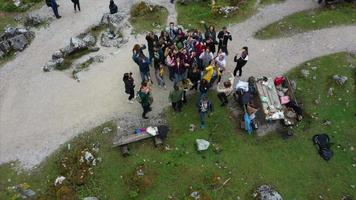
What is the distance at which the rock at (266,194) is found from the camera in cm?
1991

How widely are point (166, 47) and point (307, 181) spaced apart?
9.67 meters

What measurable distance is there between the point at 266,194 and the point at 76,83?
1216 centimetres

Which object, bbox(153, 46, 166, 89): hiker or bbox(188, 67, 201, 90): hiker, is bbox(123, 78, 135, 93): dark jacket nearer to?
bbox(153, 46, 166, 89): hiker

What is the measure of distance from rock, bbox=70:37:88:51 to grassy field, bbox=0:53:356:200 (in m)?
6.66

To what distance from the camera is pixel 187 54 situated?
23.3 metres

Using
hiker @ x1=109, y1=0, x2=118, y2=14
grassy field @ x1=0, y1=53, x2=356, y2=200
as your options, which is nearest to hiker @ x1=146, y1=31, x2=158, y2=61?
grassy field @ x1=0, y1=53, x2=356, y2=200

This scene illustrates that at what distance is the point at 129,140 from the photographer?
864 inches

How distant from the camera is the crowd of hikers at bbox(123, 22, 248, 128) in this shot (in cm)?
2264

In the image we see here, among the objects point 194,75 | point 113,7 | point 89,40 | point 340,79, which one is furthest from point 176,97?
point 113,7

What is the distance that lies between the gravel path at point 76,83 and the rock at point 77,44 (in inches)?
54.8

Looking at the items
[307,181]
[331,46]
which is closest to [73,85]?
[307,181]

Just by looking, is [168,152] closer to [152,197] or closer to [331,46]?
[152,197]

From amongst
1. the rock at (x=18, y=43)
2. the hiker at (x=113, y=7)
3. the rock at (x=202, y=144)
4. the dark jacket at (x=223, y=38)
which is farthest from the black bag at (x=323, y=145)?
the rock at (x=18, y=43)

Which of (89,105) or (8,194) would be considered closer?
(8,194)
